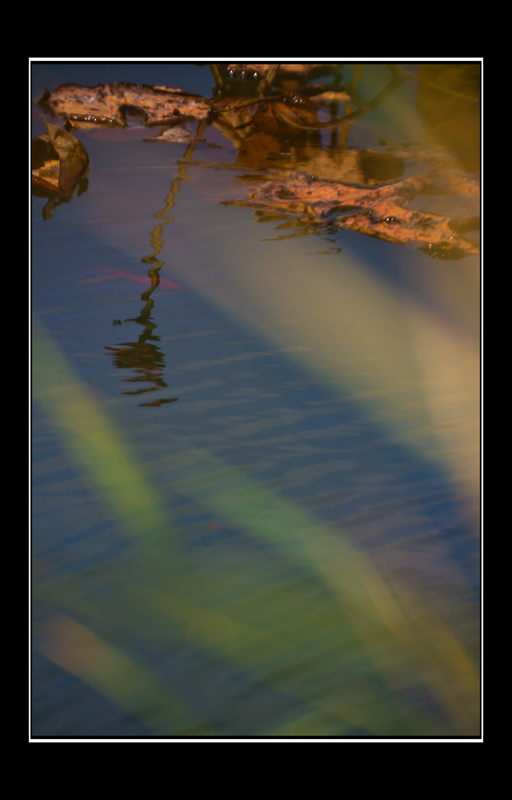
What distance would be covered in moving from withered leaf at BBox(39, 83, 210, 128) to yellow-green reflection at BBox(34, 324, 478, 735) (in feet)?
2.86

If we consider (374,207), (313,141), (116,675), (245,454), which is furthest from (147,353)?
(313,141)

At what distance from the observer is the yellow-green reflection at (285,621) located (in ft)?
2.34

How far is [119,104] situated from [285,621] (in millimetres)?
1163

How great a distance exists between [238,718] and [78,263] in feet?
3.00

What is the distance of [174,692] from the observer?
0.70m

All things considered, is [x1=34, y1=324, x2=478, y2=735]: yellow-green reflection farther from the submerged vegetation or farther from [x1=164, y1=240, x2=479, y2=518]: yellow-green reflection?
the submerged vegetation

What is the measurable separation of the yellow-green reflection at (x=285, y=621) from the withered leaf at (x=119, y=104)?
0.87 metres

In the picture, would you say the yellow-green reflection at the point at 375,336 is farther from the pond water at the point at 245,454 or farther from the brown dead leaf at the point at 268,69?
the brown dead leaf at the point at 268,69

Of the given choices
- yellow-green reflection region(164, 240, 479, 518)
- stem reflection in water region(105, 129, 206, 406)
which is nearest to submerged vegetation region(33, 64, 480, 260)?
yellow-green reflection region(164, 240, 479, 518)

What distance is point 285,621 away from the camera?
2.49ft

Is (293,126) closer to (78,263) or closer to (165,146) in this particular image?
(165,146)

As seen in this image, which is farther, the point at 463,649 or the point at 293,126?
the point at 293,126

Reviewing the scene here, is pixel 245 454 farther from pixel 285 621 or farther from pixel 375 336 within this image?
pixel 375 336

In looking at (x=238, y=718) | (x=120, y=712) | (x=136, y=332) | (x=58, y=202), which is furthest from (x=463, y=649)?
(x=58, y=202)
